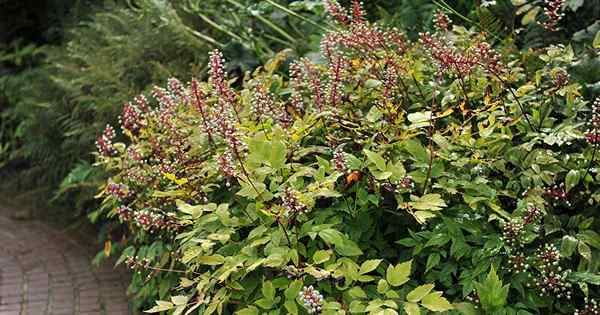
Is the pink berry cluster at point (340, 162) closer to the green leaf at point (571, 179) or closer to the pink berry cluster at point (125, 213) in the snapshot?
the green leaf at point (571, 179)

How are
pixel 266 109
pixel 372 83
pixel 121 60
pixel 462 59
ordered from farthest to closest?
pixel 121 60 < pixel 372 83 < pixel 266 109 < pixel 462 59

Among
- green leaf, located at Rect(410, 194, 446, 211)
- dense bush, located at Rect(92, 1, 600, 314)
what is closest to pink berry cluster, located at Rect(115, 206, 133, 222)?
dense bush, located at Rect(92, 1, 600, 314)

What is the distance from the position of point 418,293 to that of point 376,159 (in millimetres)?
415

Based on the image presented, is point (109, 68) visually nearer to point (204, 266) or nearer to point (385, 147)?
point (204, 266)

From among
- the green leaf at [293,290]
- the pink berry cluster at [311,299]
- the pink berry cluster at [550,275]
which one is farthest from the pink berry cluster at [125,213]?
the pink berry cluster at [550,275]

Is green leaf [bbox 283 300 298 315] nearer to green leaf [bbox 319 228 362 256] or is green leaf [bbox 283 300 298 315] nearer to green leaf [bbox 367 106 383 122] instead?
green leaf [bbox 319 228 362 256]

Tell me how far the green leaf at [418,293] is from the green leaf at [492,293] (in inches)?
6.4

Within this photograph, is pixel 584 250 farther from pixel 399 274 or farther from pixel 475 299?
pixel 399 274

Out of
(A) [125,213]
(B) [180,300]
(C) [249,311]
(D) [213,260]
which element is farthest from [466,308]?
(A) [125,213]

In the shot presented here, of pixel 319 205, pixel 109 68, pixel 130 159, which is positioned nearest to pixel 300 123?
pixel 319 205

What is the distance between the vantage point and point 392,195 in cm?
268

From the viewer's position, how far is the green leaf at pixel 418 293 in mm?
2299

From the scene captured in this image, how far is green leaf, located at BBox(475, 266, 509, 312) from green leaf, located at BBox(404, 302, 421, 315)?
0.20m

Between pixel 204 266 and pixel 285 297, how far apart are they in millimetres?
511
